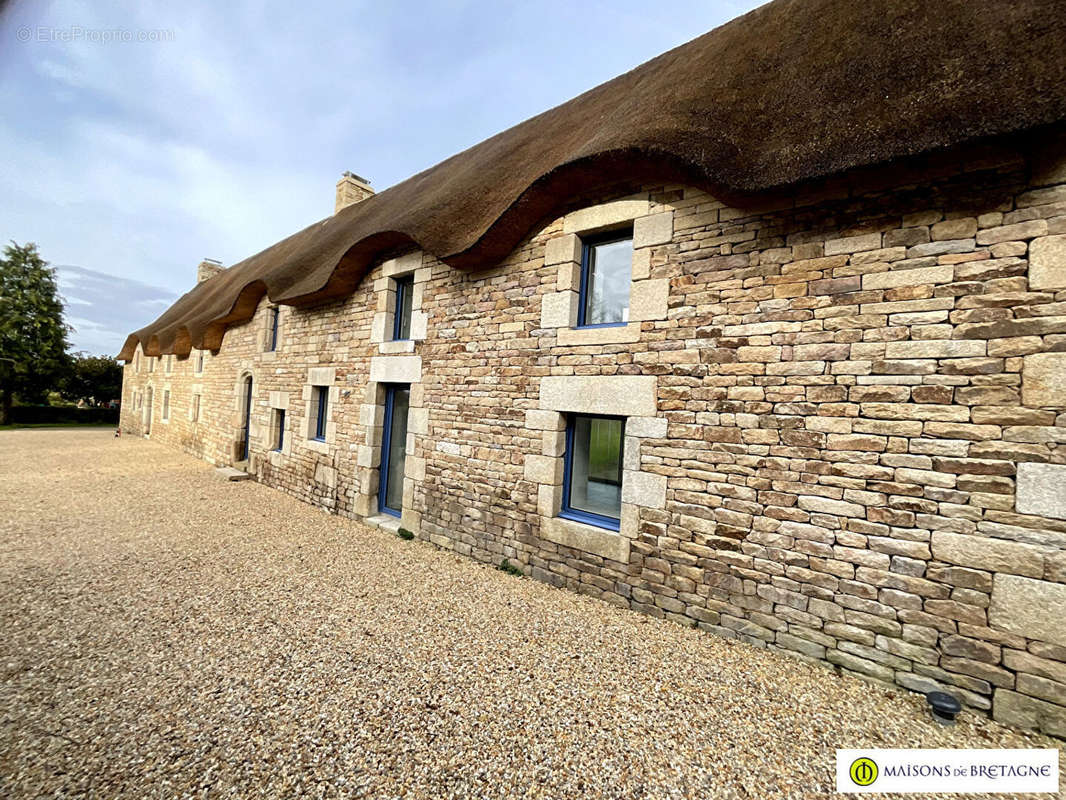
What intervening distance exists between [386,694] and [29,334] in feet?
99.7

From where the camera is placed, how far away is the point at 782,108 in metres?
3.33

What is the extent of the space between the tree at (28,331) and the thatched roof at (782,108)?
26592mm

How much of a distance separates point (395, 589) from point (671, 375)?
3438 mm

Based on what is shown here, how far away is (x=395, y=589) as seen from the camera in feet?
14.0

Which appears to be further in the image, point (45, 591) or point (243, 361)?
point (243, 361)

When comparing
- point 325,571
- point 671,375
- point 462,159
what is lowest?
point 325,571

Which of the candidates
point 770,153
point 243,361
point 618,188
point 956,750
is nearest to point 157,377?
point 243,361

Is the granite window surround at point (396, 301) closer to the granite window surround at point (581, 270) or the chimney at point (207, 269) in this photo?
the granite window surround at point (581, 270)

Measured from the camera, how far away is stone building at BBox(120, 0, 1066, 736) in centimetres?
261

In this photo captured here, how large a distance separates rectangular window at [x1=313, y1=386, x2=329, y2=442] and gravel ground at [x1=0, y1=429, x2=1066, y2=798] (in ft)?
11.3

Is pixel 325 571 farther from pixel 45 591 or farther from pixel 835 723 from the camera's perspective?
pixel 835 723

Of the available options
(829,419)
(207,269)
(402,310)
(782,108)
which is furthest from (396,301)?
(207,269)

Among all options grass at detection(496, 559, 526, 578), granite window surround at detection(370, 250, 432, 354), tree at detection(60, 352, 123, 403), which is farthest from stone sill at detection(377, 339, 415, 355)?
tree at detection(60, 352, 123, 403)

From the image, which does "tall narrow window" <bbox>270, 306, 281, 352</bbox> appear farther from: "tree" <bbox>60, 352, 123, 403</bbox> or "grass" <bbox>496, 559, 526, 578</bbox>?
"tree" <bbox>60, 352, 123, 403</bbox>
